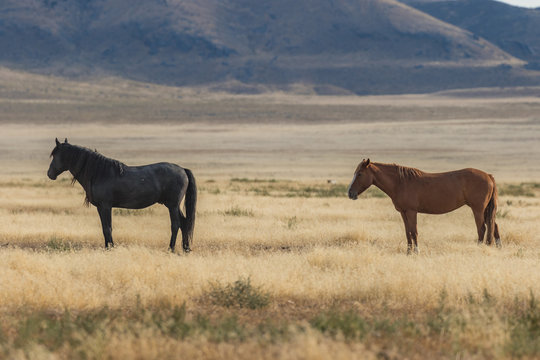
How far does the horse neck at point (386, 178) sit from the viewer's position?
13109 millimetres

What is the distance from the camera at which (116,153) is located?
200 feet

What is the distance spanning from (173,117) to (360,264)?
321 feet

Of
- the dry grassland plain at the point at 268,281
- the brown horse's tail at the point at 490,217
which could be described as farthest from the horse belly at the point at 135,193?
the brown horse's tail at the point at 490,217

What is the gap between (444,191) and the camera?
13289 mm

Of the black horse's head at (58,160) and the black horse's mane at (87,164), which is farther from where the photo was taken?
the black horse's head at (58,160)

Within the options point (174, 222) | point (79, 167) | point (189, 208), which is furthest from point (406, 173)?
point (79, 167)

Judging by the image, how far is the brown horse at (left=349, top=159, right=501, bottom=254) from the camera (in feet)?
43.0

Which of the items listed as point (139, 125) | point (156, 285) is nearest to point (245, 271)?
point (156, 285)

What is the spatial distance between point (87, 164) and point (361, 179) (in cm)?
468

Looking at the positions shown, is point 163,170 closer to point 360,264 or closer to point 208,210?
point 360,264

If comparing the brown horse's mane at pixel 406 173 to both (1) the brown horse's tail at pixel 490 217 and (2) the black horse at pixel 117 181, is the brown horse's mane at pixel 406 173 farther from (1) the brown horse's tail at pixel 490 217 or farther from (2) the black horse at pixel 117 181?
(2) the black horse at pixel 117 181

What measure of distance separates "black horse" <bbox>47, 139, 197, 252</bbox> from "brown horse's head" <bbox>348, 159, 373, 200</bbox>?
2.89 metres

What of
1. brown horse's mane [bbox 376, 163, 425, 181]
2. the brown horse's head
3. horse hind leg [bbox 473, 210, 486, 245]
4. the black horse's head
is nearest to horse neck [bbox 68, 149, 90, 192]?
the black horse's head

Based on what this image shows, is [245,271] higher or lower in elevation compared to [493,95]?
lower
